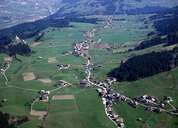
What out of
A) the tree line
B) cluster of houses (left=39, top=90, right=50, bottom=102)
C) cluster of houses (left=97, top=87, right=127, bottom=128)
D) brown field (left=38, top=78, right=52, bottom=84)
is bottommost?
cluster of houses (left=97, top=87, right=127, bottom=128)

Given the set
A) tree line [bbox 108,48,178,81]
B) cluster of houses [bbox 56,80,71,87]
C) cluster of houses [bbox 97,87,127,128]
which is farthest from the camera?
cluster of houses [bbox 56,80,71,87]

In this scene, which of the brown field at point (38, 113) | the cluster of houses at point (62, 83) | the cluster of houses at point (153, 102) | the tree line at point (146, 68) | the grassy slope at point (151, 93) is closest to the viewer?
the grassy slope at point (151, 93)

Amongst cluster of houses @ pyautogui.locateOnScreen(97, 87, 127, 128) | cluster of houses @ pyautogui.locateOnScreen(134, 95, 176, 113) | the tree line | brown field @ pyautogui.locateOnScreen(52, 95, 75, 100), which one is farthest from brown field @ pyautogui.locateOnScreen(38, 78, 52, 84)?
cluster of houses @ pyautogui.locateOnScreen(134, 95, 176, 113)

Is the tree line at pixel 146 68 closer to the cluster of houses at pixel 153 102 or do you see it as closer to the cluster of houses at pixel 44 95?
the cluster of houses at pixel 153 102

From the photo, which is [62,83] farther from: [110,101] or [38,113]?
[38,113]

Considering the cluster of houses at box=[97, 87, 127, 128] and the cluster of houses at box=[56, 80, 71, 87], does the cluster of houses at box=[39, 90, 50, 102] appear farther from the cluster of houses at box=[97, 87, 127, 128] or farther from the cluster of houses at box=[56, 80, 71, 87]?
the cluster of houses at box=[97, 87, 127, 128]

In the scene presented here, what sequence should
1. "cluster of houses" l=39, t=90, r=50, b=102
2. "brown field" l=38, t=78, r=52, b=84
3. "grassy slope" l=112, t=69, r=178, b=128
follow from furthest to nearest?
"brown field" l=38, t=78, r=52, b=84 → "cluster of houses" l=39, t=90, r=50, b=102 → "grassy slope" l=112, t=69, r=178, b=128

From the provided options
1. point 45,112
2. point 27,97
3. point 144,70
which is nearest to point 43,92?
point 27,97

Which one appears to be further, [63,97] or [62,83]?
[62,83]

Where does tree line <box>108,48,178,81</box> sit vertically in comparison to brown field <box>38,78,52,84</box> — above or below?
above

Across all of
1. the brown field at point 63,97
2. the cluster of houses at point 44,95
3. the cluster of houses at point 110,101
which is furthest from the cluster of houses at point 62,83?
the cluster of houses at point 110,101

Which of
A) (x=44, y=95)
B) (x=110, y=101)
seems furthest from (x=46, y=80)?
(x=110, y=101)
